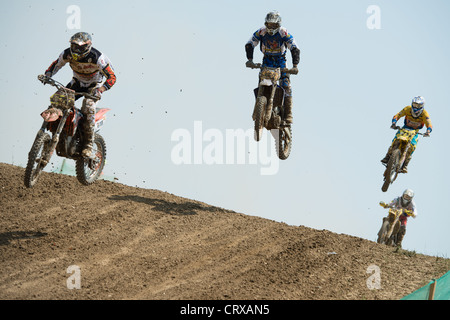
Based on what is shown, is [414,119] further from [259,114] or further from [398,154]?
[259,114]

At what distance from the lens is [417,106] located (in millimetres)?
16453

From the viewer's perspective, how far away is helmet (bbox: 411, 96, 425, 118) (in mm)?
16391

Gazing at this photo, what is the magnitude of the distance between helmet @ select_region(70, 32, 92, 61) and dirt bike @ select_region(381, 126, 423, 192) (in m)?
8.20

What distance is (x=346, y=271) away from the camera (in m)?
11.8

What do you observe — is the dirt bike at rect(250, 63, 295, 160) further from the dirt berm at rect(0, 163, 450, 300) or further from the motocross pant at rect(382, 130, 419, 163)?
the motocross pant at rect(382, 130, 419, 163)

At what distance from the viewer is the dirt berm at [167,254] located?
1068 centimetres

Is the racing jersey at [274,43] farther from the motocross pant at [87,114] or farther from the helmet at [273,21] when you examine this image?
the motocross pant at [87,114]

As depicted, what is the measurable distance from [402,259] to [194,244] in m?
4.32

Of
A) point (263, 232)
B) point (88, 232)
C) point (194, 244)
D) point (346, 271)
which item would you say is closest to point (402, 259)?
point (346, 271)

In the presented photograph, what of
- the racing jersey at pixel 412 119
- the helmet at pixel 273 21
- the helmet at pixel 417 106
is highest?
the helmet at pixel 273 21

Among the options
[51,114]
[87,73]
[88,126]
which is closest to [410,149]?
[88,126]

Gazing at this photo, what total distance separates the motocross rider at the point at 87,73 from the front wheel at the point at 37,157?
996 millimetres

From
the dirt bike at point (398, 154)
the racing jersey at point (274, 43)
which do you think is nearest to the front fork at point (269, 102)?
the racing jersey at point (274, 43)
